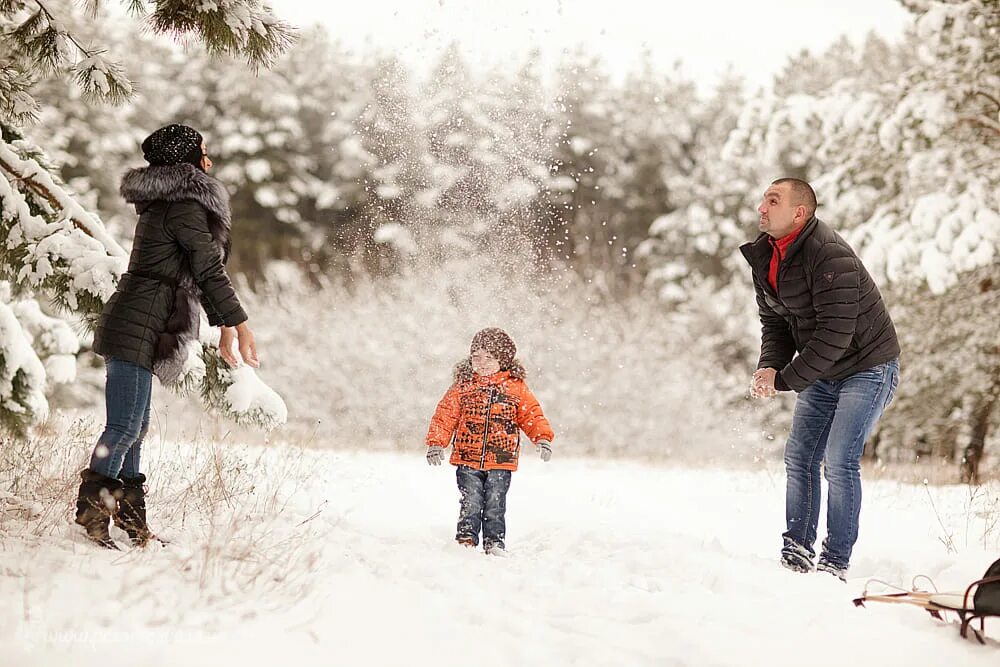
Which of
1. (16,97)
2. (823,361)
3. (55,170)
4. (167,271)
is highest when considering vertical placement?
(16,97)

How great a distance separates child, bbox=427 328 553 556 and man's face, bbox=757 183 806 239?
1580 millimetres

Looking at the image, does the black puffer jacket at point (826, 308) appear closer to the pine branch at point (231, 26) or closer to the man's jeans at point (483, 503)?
the man's jeans at point (483, 503)

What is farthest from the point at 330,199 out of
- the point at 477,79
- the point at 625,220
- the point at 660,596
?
the point at 660,596

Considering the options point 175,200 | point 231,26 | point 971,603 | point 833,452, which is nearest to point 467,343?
point 231,26

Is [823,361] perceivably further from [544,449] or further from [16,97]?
[16,97]

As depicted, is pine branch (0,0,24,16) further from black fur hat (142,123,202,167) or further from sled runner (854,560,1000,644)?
sled runner (854,560,1000,644)

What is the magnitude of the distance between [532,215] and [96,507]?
21.2 meters

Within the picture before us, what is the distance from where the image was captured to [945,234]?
8914 millimetres

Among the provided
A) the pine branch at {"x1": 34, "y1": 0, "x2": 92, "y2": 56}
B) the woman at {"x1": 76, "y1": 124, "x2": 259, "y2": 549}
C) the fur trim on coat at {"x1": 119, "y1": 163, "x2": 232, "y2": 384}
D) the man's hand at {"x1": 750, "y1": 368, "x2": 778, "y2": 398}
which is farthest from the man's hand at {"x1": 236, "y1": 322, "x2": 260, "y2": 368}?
the man's hand at {"x1": 750, "y1": 368, "x2": 778, "y2": 398}

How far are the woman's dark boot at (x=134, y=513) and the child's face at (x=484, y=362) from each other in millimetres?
1908

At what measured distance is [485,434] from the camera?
4859 millimetres

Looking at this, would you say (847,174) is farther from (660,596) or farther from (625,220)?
(625,220)

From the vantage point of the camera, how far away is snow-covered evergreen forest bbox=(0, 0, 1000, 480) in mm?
8453

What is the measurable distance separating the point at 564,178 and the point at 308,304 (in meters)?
11.4
